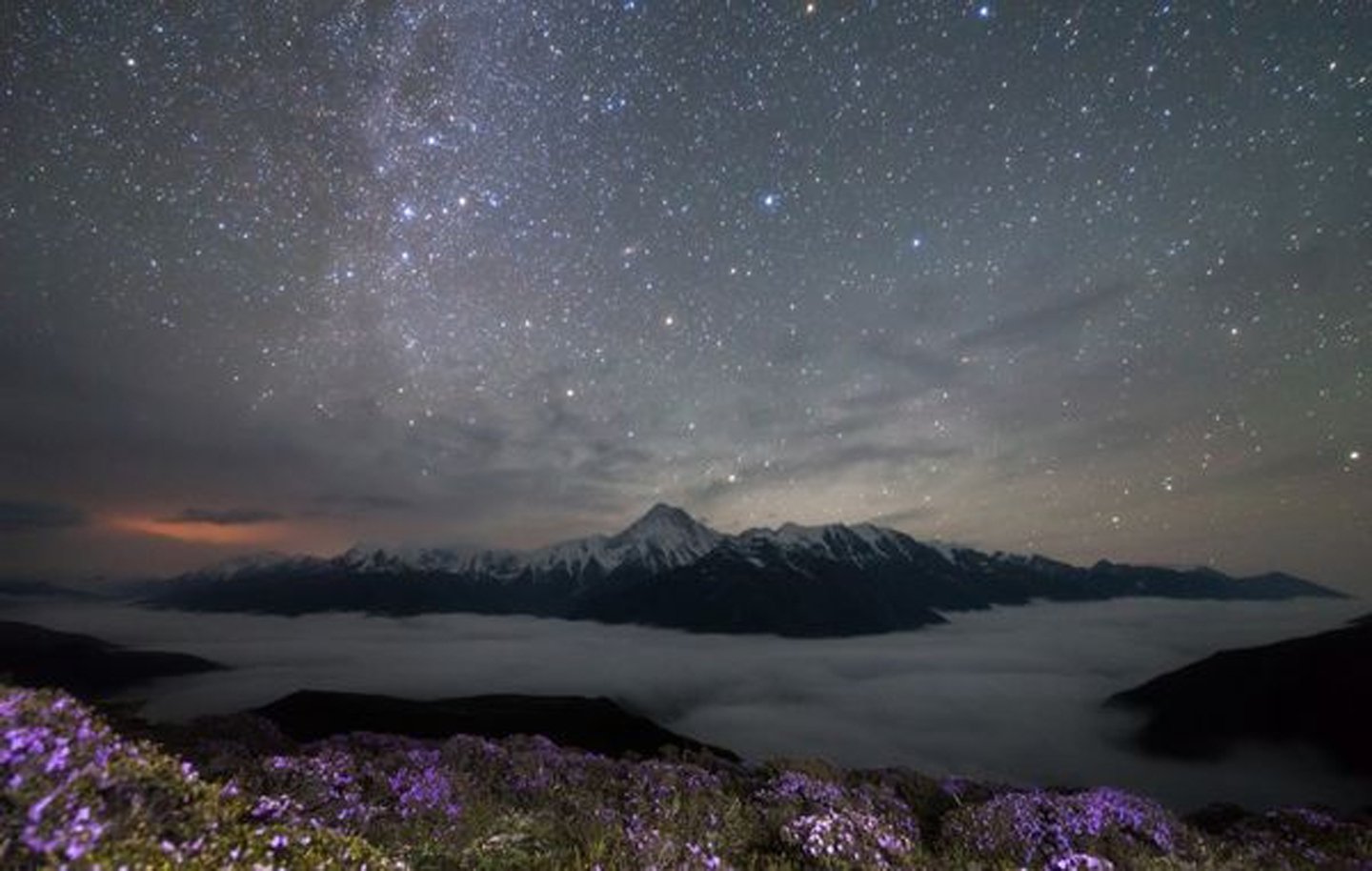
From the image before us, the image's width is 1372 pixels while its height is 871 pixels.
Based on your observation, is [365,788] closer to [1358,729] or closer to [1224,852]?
[1224,852]

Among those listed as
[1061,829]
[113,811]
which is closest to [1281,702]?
[1061,829]

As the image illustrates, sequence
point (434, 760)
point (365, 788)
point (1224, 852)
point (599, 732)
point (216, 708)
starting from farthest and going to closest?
point (216, 708) → point (599, 732) → point (434, 760) → point (1224, 852) → point (365, 788)

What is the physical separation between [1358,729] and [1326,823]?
7379 inches

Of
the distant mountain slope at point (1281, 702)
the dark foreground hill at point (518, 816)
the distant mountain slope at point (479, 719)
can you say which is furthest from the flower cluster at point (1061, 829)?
the distant mountain slope at point (1281, 702)

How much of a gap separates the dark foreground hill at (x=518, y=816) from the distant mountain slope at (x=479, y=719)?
10263cm

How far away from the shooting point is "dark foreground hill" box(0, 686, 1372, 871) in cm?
432

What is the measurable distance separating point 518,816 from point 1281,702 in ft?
715

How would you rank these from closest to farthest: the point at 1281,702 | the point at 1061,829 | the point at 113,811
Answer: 1. the point at 113,811
2. the point at 1061,829
3. the point at 1281,702

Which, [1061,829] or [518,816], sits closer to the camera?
[518,816]

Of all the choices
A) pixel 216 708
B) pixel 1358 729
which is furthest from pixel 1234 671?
pixel 216 708

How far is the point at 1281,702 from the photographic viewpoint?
163 metres

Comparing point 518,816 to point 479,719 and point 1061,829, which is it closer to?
point 1061,829

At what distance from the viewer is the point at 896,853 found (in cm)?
918

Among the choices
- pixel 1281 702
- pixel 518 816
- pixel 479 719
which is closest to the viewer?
pixel 518 816
